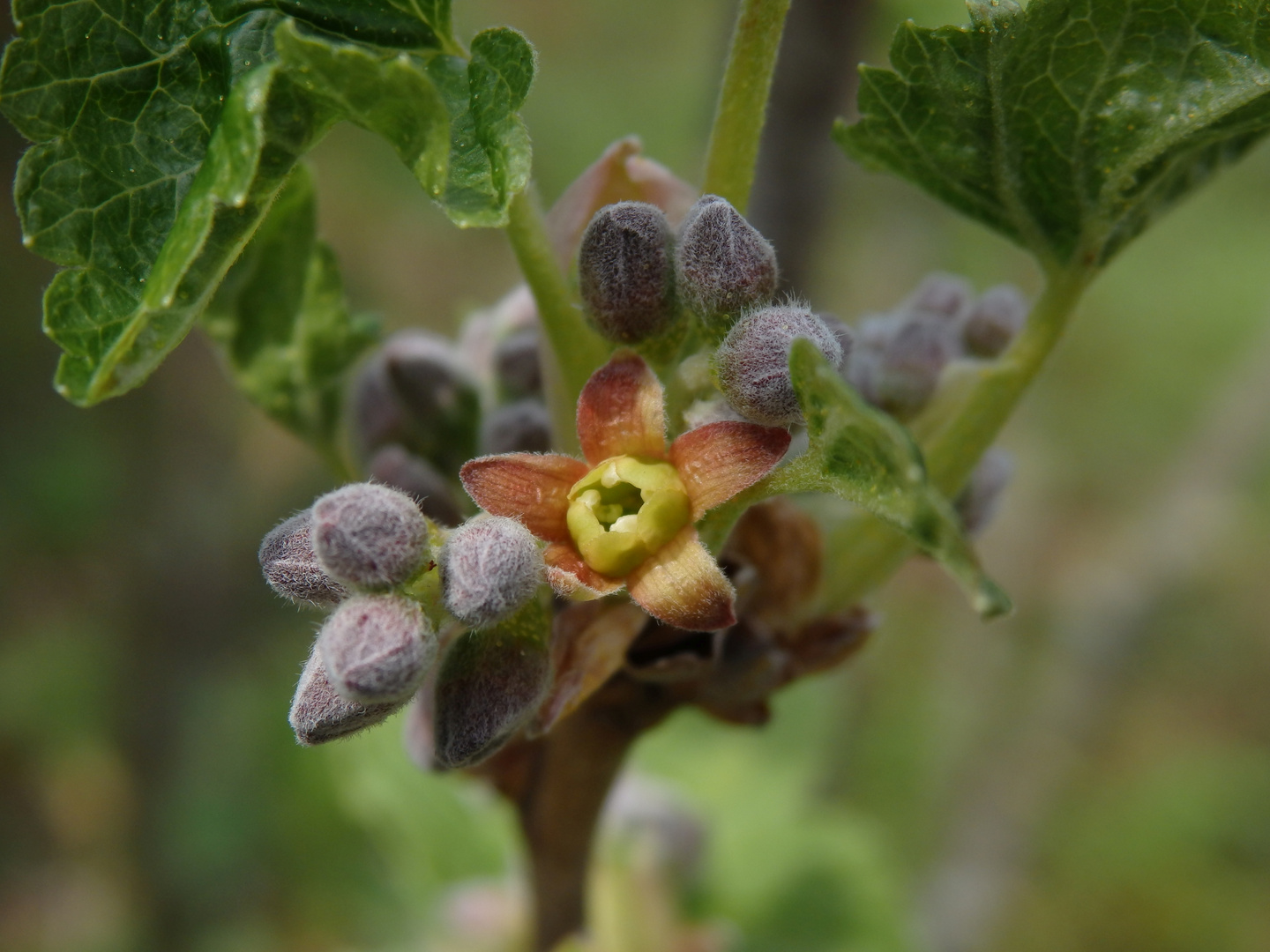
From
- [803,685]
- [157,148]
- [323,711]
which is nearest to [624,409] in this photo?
[323,711]

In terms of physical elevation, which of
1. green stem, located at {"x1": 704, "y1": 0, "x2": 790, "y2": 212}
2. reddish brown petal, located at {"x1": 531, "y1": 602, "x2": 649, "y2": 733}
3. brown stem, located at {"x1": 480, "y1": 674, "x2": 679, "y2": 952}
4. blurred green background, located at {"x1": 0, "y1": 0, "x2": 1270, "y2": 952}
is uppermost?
green stem, located at {"x1": 704, "y1": 0, "x2": 790, "y2": 212}

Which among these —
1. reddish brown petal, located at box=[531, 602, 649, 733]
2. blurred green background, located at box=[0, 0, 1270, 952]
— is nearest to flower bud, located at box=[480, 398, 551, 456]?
reddish brown petal, located at box=[531, 602, 649, 733]

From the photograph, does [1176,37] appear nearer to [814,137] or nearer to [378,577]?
[378,577]

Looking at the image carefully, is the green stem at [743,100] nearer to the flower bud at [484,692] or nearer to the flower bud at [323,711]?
the flower bud at [484,692]

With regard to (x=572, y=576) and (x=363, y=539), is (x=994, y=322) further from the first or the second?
(x=363, y=539)

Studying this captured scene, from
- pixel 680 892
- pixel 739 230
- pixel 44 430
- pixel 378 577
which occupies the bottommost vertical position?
pixel 44 430

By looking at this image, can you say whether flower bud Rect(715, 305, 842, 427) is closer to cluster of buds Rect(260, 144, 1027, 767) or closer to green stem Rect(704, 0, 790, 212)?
cluster of buds Rect(260, 144, 1027, 767)

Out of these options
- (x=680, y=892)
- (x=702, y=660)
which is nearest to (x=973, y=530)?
(x=702, y=660)
